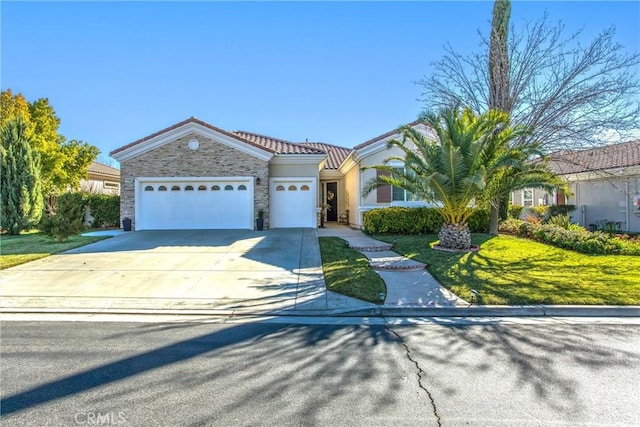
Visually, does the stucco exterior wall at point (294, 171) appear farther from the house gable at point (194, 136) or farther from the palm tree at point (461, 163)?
the palm tree at point (461, 163)

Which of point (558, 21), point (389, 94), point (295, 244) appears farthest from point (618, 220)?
point (295, 244)

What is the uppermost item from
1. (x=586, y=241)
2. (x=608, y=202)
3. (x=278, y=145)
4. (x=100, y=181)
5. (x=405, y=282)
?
(x=278, y=145)

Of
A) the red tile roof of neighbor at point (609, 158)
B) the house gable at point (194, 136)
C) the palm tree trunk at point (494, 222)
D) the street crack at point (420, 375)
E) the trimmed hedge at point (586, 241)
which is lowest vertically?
the street crack at point (420, 375)

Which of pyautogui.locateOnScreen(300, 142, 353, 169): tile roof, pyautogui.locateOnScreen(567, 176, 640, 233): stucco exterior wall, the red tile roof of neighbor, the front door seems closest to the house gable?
pyautogui.locateOnScreen(300, 142, 353, 169): tile roof

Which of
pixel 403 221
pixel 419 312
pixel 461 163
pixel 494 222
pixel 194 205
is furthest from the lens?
pixel 194 205

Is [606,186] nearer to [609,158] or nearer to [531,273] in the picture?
[609,158]

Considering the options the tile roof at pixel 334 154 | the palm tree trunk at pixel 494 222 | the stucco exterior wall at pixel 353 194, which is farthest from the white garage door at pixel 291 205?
the palm tree trunk at pixel 494 222

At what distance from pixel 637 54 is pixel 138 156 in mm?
20303

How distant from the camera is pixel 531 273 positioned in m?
9.03

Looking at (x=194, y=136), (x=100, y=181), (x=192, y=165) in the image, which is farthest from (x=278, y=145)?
(x=100, y=181)

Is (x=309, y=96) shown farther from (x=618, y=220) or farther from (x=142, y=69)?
(x=618, y=220)

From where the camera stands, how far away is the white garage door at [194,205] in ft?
58.5

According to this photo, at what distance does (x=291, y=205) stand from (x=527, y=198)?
17088 millimetres

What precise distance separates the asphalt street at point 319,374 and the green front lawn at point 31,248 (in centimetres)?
541
